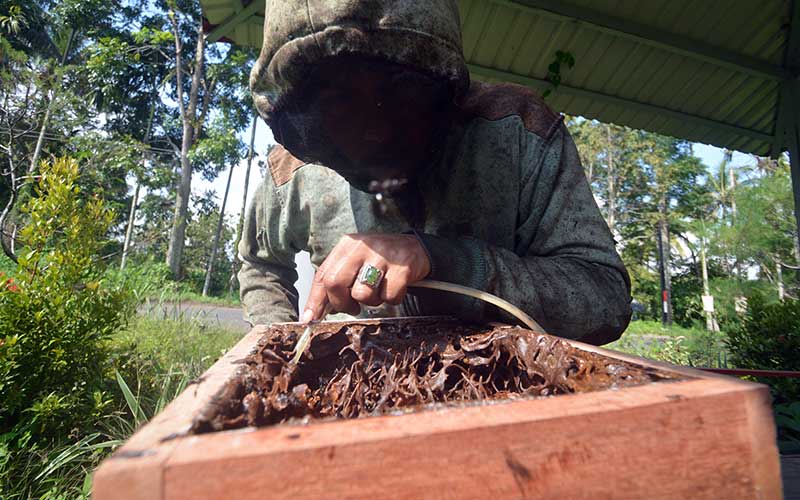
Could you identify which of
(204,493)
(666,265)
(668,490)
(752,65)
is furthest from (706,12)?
(666,265)

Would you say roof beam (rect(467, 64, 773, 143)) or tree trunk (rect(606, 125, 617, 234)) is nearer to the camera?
roof beam (rect(467, 64, 773, 143))

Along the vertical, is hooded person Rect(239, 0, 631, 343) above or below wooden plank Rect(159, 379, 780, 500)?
above

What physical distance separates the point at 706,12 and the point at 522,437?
12.0ft

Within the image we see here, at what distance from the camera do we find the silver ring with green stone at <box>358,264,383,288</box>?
1.09 meters

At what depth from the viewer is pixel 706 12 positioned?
3.00 m

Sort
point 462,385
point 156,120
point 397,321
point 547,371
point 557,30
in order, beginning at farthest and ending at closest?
point 156,120
point 557,30
point 397,321
point 462,385
point 547,371

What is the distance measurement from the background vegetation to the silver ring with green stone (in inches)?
73.3

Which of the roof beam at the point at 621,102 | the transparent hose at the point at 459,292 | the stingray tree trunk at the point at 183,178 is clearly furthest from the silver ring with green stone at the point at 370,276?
the stingray tree trunk at the point at 183,178

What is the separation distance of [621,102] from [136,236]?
27.4m

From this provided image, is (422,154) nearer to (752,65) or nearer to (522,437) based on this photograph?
(522,437)

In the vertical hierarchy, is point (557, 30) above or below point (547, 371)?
above

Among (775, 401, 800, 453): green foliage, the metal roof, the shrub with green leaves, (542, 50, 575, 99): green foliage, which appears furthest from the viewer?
(542, 50, 575, 99): green foliage

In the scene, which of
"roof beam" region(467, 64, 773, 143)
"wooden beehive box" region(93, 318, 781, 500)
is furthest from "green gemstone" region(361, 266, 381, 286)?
"roof beam" region(467, 64, 773, 143)

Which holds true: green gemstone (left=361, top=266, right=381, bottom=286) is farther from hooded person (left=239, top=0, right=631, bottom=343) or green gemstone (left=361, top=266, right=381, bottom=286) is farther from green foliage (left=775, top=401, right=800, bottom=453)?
green foliage (left=775, top=401, right=800, bottom=453)
